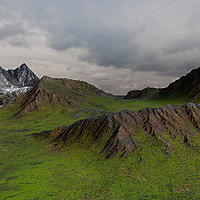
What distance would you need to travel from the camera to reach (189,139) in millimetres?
55312

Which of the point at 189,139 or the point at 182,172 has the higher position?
the point at 189,139

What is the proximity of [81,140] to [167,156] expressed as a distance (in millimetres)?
29828

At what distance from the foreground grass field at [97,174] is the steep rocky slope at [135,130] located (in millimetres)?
2486

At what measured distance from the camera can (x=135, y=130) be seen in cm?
5953

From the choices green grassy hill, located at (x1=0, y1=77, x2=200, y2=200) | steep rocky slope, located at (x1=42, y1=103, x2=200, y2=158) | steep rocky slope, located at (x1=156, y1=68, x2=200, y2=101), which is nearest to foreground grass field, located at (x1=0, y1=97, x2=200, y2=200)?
green grassy hill, located at (x1=0, y1=77, x2=200, y2=200)

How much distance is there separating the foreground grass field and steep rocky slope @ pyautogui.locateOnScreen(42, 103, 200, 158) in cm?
249

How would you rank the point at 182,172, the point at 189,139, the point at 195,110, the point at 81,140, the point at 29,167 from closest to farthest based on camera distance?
the point at 182,172 < the point at 29,167 < the point at 189,139 < the point at 81,140 < the point at 195,110

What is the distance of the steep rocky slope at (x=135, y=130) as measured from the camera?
5309 centimetres

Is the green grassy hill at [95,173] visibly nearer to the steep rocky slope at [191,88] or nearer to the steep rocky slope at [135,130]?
the steep rocky slope at [135,130]

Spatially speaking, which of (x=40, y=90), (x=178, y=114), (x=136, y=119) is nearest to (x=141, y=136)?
(x=136, y=119)

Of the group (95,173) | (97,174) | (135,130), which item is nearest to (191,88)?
(135,130)

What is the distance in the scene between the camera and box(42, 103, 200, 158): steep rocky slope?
53.1m

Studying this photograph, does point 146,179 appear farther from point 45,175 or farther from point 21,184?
point 21,184

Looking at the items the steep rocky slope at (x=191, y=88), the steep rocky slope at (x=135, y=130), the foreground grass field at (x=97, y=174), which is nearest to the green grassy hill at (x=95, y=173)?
the foreground grass field at (x=97, y=174)
